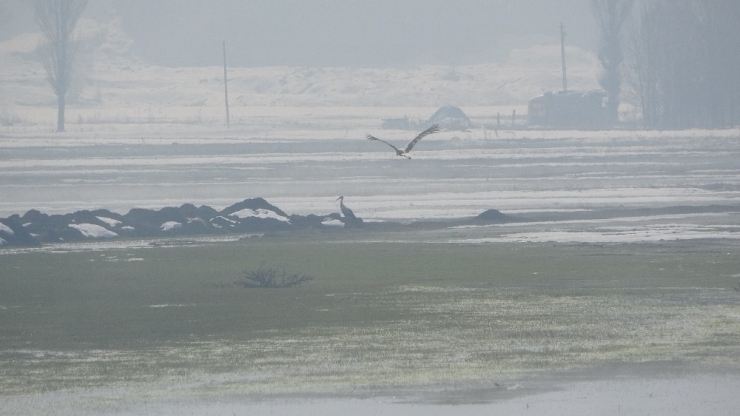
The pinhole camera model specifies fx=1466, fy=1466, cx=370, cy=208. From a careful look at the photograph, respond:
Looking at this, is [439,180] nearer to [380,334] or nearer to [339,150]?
[339,150]

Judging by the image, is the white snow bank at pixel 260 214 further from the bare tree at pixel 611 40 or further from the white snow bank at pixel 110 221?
the bare tree at pixel 611 40

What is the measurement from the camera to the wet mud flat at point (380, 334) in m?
13.9

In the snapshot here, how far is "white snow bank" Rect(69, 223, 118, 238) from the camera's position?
2961cm

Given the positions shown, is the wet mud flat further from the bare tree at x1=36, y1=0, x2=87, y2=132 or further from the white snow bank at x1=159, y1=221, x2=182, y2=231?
the bare tree at x1=36, y1=0, x2=87, y2=132

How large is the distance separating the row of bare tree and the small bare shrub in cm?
7083

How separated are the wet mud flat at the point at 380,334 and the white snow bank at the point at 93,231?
13.9ft

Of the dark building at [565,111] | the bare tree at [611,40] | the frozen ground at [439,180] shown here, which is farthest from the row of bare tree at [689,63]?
the frozen ground at [439,180]

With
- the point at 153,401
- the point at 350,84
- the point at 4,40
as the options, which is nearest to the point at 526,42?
the point at 350,84

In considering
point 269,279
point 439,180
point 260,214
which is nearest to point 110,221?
point 260,214

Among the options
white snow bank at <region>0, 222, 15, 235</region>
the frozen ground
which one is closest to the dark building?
the frozen ground

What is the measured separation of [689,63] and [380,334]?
76868 mm

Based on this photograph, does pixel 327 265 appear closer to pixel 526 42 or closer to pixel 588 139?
pixel 588 139

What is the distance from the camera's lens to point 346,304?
19422 mm

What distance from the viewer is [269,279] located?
2141 centimetres
